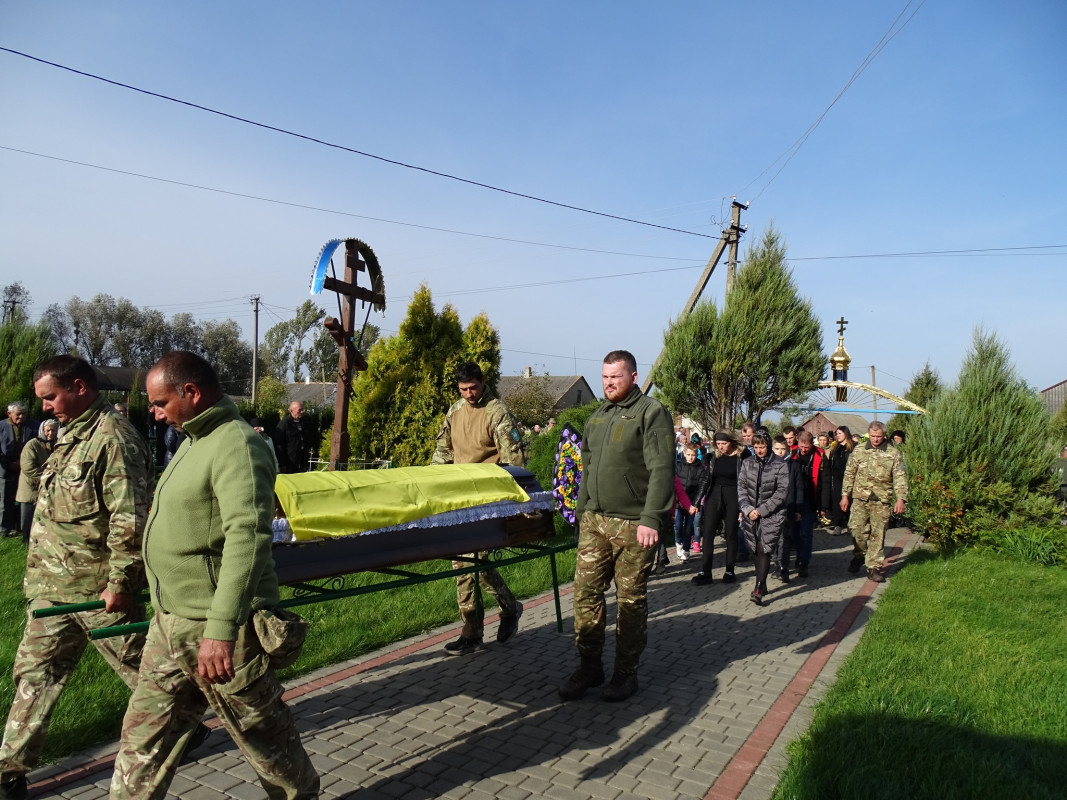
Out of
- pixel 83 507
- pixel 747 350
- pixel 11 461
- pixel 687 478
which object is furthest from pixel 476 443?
pixel 747 350

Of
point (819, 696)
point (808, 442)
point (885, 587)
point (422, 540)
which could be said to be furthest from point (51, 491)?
point (808, 442)

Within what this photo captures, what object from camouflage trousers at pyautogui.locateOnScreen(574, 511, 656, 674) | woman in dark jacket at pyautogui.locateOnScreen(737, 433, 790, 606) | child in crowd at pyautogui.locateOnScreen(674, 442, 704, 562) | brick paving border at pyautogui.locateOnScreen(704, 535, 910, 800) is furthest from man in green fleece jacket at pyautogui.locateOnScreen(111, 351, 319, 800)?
child in crowd at pyautogui.locateOnScreen(674, 442, 704, 562)

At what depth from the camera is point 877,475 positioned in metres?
10.0

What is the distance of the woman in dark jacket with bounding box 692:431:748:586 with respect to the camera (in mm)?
9273

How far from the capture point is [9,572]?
8555 mm

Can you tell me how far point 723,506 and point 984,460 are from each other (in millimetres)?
4863

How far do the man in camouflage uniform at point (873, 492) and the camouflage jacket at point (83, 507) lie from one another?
8633 mm

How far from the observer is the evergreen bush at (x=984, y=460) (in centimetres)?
1137

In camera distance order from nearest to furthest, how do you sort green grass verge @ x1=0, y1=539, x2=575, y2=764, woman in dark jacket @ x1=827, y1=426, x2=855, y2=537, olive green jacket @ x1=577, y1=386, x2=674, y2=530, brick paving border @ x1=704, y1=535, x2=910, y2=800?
1. brick paving border @ x1=704, y1=535, x2=910, y2=800
2. green grass verge @ x1=0, y1=539, x2=575, y2=764
3. olive green jacket @ x1=577, y1=386, x2=674, y2=530
4. woman in dark jacket @ x1=827, y1=426, x2=855, y2=537

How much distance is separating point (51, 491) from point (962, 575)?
9.82m

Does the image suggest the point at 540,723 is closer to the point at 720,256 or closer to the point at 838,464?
the point at 838,464

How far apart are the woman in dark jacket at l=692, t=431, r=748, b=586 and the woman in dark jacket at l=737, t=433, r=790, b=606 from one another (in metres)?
0.23

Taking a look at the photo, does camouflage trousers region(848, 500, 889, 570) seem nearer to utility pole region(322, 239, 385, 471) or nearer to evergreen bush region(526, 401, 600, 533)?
evergreen bush region(526, 401, 600, 533)

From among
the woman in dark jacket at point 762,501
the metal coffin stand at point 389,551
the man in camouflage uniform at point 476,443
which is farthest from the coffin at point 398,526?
the woman in dark jacket at point 762,501
